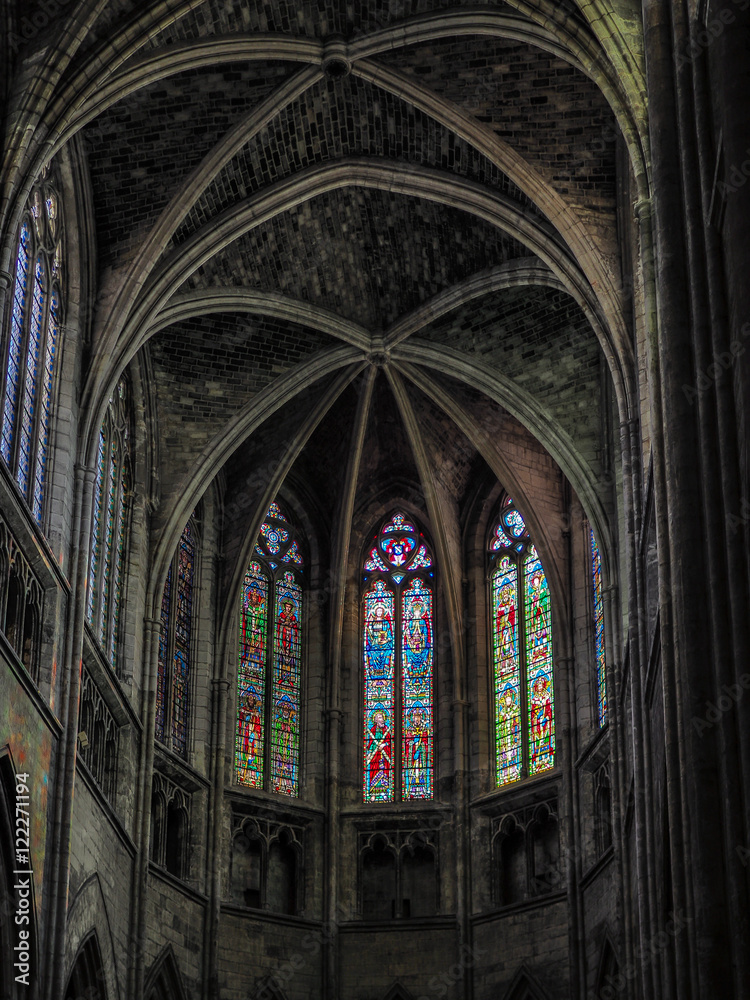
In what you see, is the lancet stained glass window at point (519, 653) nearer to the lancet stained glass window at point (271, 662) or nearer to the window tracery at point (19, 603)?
the lancet stained glass window at point (271, 662)

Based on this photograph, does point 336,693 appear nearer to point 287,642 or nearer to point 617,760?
point 287,642

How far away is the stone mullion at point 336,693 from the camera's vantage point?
27.8m

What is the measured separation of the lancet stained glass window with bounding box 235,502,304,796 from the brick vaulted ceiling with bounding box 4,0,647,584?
1.57 metres

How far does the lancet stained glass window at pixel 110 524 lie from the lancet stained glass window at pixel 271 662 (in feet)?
11.7

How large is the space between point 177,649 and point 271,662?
212cm

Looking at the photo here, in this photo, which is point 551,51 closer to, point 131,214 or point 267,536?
point 131,214

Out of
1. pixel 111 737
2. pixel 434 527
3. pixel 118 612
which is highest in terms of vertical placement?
pixel 434 527

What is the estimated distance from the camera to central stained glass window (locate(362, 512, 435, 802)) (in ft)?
97.0

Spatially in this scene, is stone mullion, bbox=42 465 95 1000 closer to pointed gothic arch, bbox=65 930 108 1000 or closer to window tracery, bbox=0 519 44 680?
window tracery, bbox=0 519 44 680

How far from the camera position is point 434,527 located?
99.8 feet

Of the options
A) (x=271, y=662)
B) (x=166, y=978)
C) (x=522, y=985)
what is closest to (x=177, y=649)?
(x=271, y=662)

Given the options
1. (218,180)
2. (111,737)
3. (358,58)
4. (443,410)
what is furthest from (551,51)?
(111,737)

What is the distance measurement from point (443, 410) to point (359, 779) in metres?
6.18

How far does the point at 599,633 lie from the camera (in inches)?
1096
